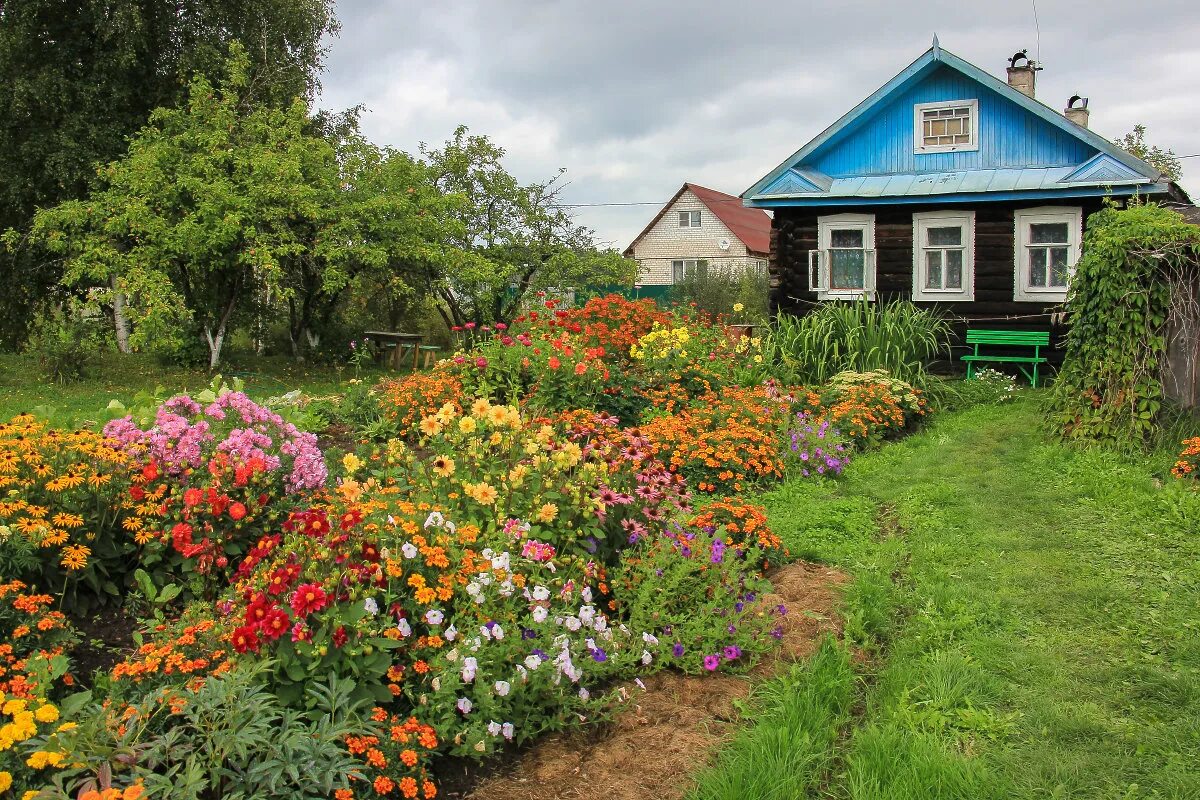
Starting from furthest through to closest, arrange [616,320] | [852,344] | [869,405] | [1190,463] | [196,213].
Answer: [196,213] → [852,344] → [616,320] → [869,405] → [1190,463]

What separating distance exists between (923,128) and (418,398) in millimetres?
10410

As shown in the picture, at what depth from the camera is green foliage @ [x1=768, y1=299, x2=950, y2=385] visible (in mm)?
10969

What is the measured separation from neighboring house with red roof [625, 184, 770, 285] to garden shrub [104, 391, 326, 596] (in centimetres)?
3383

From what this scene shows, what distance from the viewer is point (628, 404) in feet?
25.9

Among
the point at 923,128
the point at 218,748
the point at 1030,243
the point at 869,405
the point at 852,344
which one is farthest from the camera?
the point at 923,128

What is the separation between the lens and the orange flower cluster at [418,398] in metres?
7.71

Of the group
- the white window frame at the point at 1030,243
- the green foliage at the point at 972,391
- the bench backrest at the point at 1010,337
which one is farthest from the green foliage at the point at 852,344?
the white window frame at the point at 1030,243

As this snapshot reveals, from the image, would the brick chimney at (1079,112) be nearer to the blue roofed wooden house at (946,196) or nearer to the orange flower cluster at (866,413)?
the blue roofed wooden house at (946,196)

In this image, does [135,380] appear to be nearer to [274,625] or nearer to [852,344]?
[852,344]

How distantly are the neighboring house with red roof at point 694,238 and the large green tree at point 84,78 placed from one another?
867 inches

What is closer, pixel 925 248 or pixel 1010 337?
pixel 1010 337

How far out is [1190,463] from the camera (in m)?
6.42

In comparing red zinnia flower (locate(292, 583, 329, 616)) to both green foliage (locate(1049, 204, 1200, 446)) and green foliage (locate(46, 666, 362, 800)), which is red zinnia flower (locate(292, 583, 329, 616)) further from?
green foliage (locate(1049, 204, 1200, 446))

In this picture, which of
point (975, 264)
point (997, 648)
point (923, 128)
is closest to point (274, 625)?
point (997, 648)
